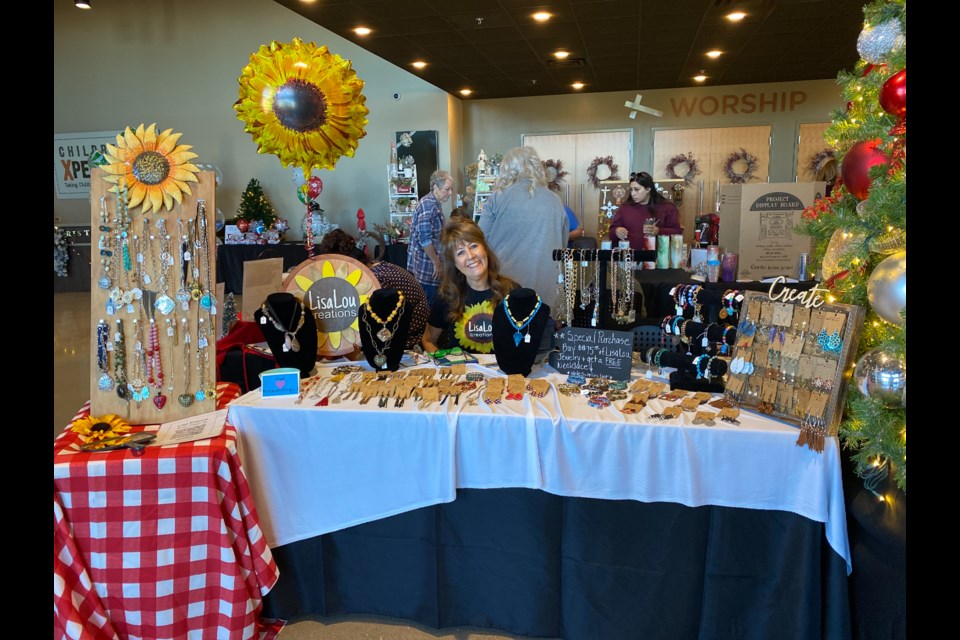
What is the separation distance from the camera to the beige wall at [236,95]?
891 cm

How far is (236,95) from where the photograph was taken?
30.0 feet

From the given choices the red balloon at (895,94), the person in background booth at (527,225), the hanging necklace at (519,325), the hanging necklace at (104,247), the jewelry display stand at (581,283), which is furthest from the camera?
the person in background booth at (527,225)

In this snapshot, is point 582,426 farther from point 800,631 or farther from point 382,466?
point 800,631

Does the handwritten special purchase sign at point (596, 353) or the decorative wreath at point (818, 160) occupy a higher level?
the decorative wreath at point (818, 160)

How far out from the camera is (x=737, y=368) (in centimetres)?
173

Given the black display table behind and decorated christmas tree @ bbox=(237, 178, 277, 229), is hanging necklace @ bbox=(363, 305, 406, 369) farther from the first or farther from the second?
decorated christmas tree @ bbox=(237, 178, 277, 229)

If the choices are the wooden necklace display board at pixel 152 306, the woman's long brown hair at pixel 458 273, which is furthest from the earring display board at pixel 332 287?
the wooden necklace display board at pixel 152 306

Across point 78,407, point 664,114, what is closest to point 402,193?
point 664,114

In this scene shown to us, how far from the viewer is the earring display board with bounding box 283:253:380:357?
2.29 m

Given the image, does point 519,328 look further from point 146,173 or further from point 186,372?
point 146,173

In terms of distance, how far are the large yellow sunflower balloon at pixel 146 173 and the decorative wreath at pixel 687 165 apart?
8.72 meters

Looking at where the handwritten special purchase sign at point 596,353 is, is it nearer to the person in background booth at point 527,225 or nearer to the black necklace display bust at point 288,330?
the black necklace display bust at point 288,330

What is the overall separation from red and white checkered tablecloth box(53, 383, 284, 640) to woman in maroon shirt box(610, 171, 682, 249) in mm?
4110

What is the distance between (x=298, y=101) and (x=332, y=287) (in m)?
0.70
